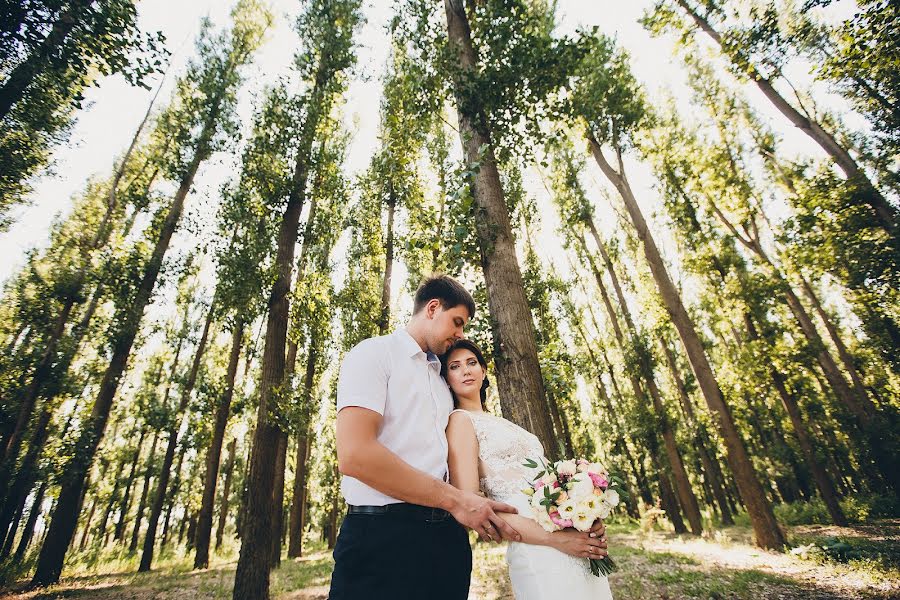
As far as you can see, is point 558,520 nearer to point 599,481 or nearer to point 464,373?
point 599,481

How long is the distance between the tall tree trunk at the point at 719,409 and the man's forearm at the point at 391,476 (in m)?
11.3

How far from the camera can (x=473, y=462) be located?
2121mm

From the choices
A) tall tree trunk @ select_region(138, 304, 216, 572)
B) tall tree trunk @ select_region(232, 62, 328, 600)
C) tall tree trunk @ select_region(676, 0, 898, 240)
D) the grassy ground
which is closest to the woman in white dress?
the grassy ground

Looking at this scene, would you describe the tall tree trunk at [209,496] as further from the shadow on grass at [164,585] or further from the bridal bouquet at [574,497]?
the bridal bouquet at [574,497]

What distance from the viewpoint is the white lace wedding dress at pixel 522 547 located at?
2.14 m

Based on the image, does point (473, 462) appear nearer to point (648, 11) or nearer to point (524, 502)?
point (524, 502)

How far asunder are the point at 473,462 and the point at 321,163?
9.66 metres

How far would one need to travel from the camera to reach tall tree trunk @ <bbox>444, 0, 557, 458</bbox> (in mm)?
3639

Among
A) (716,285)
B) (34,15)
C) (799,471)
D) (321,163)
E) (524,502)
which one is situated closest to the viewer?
(524,502)

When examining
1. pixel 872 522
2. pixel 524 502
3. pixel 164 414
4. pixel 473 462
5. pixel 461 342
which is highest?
pixel 164 414

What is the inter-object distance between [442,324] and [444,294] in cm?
19

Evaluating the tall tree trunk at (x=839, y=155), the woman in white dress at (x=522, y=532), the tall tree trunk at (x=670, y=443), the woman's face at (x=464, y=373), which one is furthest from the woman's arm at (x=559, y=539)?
the tall tree trunk at (x=670, y=443)

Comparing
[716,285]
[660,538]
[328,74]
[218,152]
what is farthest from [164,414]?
[716,285]

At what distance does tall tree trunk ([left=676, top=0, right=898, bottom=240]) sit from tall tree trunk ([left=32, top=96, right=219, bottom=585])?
16724 mm
